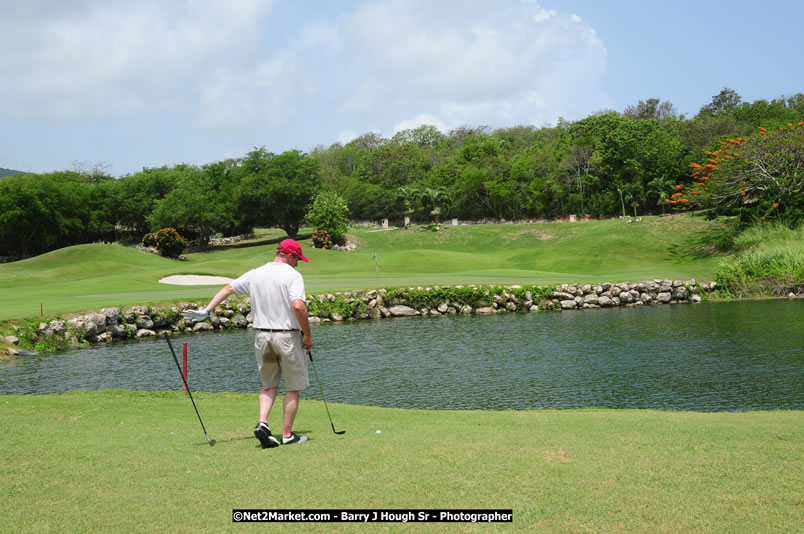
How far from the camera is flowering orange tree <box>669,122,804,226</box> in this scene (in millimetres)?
46094

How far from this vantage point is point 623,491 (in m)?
5.23

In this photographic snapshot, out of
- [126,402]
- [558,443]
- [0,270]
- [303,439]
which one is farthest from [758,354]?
[0,270]

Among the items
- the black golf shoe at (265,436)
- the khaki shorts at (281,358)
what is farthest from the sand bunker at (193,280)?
the black golf shoe at (265,436)

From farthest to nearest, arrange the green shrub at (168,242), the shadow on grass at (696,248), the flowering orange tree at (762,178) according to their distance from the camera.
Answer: the green shrub at (168,242) → the shadow on grass at (696,248) → the flowering orange tree at (762,178)

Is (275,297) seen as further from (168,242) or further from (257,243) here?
(257,243)

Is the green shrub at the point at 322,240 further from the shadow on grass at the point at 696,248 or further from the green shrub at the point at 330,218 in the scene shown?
the shadow on grass at the point at 696,248

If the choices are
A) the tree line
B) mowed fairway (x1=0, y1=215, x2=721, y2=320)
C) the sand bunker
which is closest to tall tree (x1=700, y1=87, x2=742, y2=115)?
the tree line

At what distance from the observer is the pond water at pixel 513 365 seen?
13930 mm

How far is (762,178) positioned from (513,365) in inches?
1536

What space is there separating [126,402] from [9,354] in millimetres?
13289

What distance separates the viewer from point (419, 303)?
3306 cm

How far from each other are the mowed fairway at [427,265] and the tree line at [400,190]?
1075cm

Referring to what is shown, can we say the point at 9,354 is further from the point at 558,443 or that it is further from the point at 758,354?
the point at 758,354

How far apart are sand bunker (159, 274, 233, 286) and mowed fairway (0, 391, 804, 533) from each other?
102ft
